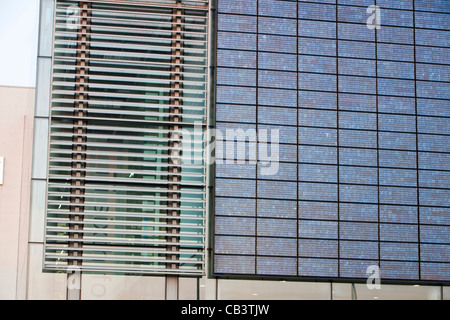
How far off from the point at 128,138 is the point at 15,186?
1.26 meters

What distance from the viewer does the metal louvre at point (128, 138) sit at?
7.88m

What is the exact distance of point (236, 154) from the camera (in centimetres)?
809

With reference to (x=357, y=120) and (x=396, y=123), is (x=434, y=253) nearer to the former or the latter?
(x=396, y=123)

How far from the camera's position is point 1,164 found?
306 inches

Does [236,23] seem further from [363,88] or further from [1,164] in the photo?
[1,164]

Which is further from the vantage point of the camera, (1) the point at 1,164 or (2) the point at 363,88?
(2) the point at 363,88

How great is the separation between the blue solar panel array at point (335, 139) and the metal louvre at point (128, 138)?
0.32 meters

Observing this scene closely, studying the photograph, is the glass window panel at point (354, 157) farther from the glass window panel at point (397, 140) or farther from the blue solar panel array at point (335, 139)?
the glass window panel at point (397, 140)

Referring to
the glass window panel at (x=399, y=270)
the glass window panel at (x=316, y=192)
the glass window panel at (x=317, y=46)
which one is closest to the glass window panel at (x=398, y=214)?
the glass window panel at (x=399, y=270)

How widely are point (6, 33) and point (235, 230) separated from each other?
10.3 ft
